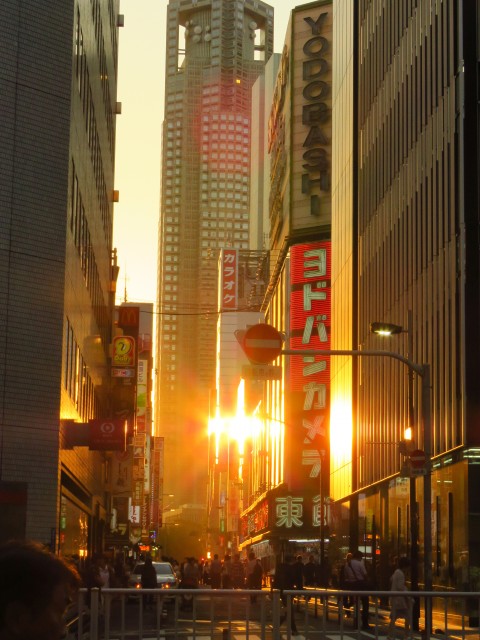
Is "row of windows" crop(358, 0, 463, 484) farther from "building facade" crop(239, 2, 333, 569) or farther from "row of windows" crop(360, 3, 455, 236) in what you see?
"building facade" crop(239, 2, 333, 569)

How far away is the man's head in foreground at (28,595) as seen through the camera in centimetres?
252

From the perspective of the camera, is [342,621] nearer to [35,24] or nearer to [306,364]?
[35,24]

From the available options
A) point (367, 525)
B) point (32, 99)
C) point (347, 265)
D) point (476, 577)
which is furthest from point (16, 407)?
point (347, 265)

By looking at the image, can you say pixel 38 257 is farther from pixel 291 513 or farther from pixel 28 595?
pixel 291 513

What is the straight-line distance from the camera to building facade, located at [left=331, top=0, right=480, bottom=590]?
1431 inches

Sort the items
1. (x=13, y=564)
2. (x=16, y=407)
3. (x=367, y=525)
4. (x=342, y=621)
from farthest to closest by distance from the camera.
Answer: (x=367, y=525) → (x=16, y=407) → (x=342, y=621) → (x=13, y=564)

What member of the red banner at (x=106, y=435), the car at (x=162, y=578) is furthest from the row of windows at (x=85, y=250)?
the car at (x=162, y=578)

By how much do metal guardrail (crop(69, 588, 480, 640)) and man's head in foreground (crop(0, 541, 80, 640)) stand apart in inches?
423

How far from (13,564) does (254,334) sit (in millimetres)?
17965

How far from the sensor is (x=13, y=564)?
2.54 metres

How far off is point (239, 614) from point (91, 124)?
116ft

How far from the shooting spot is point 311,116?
92.2 meters

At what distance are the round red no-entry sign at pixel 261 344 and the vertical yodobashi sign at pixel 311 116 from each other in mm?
70905

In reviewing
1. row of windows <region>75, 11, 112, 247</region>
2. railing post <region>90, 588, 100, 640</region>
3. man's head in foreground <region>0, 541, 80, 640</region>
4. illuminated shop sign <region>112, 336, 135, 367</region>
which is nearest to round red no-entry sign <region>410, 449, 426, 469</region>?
railing post <region>90, 588, 100, 640</region>
